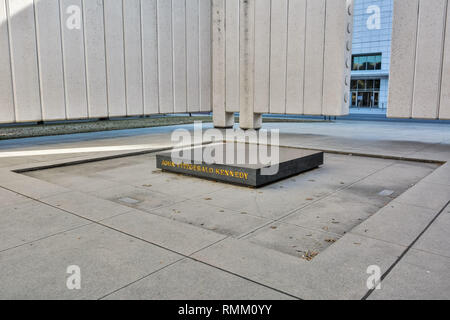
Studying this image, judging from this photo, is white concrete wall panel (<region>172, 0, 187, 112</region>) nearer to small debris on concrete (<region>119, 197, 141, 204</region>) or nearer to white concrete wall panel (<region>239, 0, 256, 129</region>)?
white concrete wall panel (<region>239, 0, 256, 129</region>)

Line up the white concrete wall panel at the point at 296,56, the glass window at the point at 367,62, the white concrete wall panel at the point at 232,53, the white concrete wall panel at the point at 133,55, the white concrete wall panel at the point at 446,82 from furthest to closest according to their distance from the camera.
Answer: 1. the glass window at the point at 367,62
2. the white concrete wall panel at the point at 232,53
3. the white concrete wall panel at the point at 296,56
4. the white concrete wall panel at the point at 133,55
5. the white concrete wall panel at the point at 446,82

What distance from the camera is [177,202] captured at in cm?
641

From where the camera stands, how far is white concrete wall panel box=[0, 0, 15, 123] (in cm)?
1205

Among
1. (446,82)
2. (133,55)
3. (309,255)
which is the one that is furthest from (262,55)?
(309,255)

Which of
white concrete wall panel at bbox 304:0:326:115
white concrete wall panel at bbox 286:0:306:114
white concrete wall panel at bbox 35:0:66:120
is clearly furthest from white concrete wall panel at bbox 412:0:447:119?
white concrete wall panel at bbox 35:0:66:120

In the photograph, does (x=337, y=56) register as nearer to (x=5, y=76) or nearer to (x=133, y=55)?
(x=133, y=55)

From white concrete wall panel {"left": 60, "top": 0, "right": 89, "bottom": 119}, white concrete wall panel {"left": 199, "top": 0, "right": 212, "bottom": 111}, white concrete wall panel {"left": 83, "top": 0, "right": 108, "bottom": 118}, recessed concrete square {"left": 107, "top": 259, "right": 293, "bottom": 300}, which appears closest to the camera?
recessed concrete square {"left": 107, "top": 259, "right": 293, "bottom": 300}

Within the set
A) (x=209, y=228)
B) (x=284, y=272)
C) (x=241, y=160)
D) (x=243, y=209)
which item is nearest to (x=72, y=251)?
(x=209, y=228)

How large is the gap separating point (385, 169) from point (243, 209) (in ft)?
15.9

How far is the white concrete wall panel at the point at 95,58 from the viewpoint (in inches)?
558

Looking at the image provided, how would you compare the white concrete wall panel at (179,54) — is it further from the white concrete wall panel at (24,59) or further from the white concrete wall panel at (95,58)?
the white concrete wall panel at (24,59)

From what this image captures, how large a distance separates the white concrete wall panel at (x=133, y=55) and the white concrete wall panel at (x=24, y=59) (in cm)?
366

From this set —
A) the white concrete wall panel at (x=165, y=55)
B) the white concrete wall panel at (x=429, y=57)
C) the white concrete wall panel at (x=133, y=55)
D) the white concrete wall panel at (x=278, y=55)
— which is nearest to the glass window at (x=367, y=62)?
the white concrete wall panel at (x=278, y=55)

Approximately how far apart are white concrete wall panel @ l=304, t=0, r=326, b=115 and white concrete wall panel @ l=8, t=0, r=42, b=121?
1015cm
